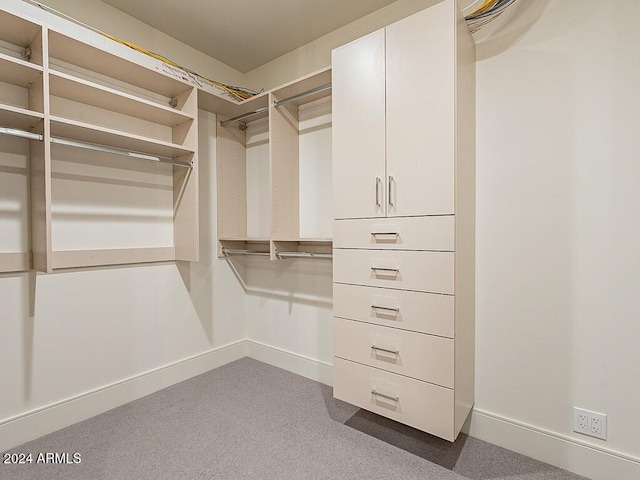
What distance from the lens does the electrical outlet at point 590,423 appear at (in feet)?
4.77

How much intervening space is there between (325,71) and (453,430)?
6.94ft

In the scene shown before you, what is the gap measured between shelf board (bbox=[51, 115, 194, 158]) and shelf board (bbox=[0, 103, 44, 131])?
7 centimetres

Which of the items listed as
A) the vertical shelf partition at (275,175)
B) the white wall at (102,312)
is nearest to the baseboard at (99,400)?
the white wall at (102,312)

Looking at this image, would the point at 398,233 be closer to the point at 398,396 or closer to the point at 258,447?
the point at 398,396

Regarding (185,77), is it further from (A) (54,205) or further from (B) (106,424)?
(B) (106,424)

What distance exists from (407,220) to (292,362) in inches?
67.7

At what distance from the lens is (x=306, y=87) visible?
7.36ft

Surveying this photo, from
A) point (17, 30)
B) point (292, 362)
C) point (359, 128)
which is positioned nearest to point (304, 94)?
point (359, 128)

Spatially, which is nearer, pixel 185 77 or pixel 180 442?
pixel 180 442

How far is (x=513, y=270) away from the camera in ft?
5.48

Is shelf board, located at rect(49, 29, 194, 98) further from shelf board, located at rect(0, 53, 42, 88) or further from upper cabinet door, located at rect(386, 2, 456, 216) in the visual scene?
upper cabinet door, located at rect(386, 2, 456, 216)

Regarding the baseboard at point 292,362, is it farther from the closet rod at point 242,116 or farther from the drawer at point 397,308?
the closet rod at point 242,116

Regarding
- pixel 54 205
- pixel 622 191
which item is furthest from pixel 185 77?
pixel 622 191

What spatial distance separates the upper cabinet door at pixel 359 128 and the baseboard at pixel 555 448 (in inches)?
52.8
